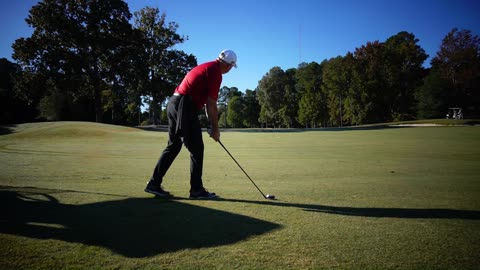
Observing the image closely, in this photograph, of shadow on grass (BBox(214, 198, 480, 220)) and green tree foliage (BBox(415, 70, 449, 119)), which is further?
green tree foliage (BBox(415, 70, 449, 119))

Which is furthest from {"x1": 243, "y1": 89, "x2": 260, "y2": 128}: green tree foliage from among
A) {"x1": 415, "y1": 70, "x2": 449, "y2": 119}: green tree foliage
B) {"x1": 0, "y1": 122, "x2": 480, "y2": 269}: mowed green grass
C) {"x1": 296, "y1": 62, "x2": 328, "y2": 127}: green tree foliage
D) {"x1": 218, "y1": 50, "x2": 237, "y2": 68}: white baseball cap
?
{"x1": 218, "y1": 50, "x2": 237, "y2": 68}: white baseball cap

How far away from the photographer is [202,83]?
16.3 feet

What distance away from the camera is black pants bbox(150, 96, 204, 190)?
4.91 metres

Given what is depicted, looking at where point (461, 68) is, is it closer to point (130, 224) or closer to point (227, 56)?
point (227, 56)

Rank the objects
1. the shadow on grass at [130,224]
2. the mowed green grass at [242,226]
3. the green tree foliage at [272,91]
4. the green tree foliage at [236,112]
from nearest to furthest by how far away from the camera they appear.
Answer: the mowed green grass at [242,226], the shadow on grass at [130,224], the green tree foliage at [272,91], the green tree foliage at [236,112]

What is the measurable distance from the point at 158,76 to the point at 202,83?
46.4 metres

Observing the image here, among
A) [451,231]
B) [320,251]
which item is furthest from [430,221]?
[320,251]

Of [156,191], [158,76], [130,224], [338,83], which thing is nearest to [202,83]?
[156,191]

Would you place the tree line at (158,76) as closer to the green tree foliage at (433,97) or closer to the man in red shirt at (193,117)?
the green tree foliage at (433,97)

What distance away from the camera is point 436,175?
7395 millimetres

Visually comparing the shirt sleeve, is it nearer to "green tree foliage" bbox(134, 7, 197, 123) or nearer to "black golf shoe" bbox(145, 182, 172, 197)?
"black golf shoe" bbox(145, 182, 172, 197)

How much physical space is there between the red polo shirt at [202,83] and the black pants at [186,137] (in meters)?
0.13

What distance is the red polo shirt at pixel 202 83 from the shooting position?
4.95 metres

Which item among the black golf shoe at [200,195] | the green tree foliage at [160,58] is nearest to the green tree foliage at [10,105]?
the green tree foliage at [160,58]
